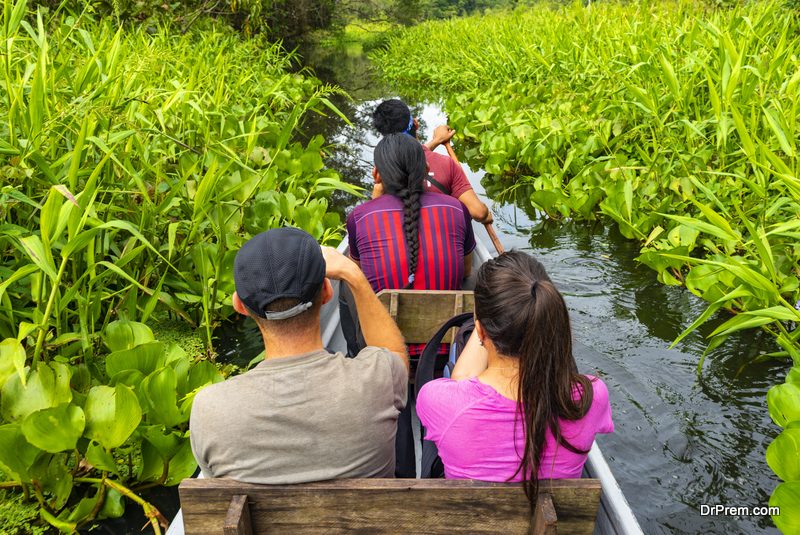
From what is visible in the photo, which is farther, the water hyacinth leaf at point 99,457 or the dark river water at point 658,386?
the dark river water at point 658,386

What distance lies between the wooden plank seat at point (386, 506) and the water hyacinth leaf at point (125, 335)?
120 centimetres

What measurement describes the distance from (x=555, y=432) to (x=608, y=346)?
7.51ft

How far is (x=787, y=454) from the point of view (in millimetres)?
1686

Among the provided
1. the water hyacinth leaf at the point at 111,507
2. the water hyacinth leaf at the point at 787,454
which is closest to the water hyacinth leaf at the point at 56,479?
the water hyacinth leaf at the point at 111,507

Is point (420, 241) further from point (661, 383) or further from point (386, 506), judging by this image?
point (661, 383)

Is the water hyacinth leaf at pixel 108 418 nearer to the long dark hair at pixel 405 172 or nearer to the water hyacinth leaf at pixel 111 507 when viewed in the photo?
the water hyacinth leaf at pixel 111 507

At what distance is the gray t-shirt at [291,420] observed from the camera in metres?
1.28

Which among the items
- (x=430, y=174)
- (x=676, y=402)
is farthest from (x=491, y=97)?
(x=676, y=402)

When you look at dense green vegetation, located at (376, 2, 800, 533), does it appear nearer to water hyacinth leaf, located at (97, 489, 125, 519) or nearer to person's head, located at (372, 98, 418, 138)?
person's head, located at (372, 98, 418, 138)

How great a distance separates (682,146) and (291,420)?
13.2ft

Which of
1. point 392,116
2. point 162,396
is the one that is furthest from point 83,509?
point 392,116

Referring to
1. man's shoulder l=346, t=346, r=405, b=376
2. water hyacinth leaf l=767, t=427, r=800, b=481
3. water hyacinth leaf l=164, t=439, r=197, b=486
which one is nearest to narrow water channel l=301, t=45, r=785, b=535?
water hyacinth leaf l=767, t=427, r=800, b=481

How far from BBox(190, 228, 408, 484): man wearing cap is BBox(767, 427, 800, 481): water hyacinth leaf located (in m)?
1.13

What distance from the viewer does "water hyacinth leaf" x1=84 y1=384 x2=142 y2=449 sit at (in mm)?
1864
